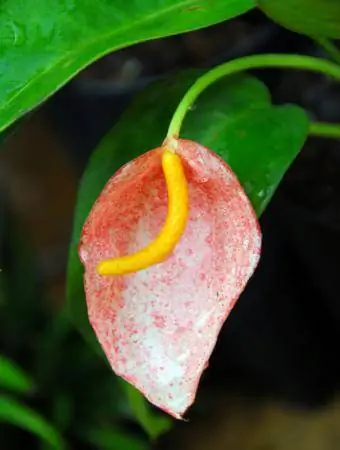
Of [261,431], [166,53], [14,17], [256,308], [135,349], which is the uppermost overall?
[14,17]

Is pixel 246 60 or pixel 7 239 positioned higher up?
pixel 246 60

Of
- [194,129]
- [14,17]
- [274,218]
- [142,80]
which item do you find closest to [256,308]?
[274,218]

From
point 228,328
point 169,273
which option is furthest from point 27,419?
point 169,273

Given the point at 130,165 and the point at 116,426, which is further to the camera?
the point at 116,426

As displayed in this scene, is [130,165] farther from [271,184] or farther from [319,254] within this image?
[319,254]

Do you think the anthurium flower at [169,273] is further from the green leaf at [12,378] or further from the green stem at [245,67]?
the green leaf at [12,378]

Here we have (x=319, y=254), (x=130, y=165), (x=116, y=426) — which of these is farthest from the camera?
(x=116, y=426)

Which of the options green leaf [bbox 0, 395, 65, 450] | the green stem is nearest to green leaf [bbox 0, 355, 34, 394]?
green leaf [bbox 0, 395, 65, 450]
